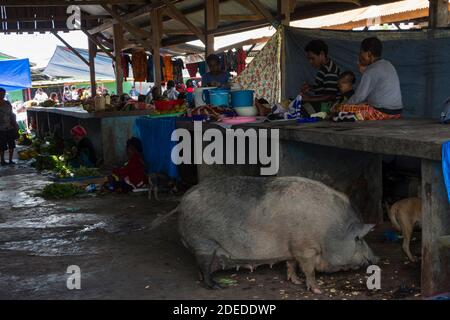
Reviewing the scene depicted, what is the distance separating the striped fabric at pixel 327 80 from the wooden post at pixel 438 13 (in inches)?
59.5

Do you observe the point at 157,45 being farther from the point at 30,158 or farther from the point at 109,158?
the point at 30,158

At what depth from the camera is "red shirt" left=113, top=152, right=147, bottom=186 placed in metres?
8.23

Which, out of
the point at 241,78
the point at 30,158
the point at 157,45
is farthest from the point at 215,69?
the point at 30,158

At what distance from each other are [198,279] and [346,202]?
1.31 metres

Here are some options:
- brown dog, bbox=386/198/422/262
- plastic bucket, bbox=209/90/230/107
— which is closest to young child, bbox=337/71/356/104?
plastic bucket, bbox=209/90/230/107

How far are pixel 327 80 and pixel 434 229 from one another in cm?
292

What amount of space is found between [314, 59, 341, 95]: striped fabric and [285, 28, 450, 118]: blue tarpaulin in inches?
54.7

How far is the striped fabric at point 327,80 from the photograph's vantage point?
6.07 m

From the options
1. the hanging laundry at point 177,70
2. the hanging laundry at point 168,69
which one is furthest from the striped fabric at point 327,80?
the hanging laundry at point 177,70

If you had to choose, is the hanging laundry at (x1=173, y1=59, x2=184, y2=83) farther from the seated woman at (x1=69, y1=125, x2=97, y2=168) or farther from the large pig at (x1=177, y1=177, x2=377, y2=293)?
the large pig at (x1=177, y1=177, x2=377, y2=293)

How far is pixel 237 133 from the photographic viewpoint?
5.67 meters

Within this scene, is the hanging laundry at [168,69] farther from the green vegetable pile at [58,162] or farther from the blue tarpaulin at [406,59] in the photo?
the blue tarpaulin at [406,59]

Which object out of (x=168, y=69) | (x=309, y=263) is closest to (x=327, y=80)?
(x=309, y=263)

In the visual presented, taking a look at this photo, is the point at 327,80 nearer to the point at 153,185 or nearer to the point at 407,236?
the point at 407,236
